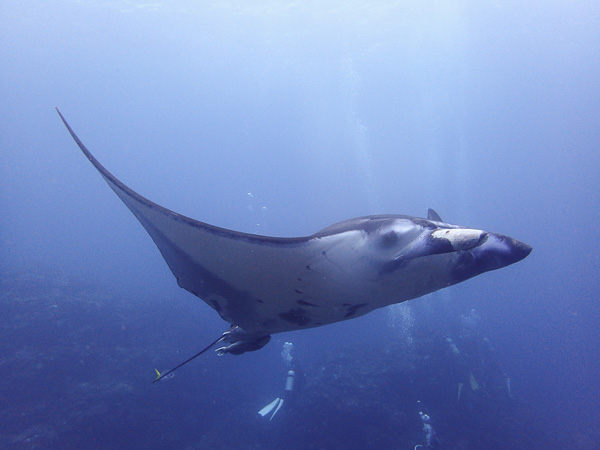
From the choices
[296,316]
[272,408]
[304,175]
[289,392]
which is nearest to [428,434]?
[289,392]

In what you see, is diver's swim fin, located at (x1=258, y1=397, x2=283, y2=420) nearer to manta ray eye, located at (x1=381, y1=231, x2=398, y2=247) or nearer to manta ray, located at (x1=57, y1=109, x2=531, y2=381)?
manta ray, located at (x1=57, y1=109, x2=531, y2=381)

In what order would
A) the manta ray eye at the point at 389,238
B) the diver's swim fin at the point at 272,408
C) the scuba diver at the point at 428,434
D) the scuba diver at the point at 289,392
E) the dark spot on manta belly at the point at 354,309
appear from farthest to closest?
the diver's swim fin at the point at 272,408
the scuba diver at the point at 289,392
the scuba diver at the point at 428,434
the dark spot on manta belly at the point at 354,309
the manta ray eye at the point at 389,238

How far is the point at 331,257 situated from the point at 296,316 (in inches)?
39.3

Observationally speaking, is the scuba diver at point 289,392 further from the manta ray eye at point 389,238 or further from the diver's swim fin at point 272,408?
the manta ray eye at point 389,238

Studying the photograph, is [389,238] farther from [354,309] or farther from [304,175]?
[304,175]

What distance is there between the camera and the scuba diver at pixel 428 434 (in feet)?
29.3

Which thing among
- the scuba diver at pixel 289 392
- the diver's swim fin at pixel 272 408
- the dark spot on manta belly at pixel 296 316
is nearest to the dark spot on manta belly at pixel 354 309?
the dark spot on manta belly at pixel 296 316

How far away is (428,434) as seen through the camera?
30.6 feet

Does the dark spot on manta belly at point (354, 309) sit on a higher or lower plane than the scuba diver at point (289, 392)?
higher

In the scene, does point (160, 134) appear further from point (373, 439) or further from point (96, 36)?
point (373, 439)

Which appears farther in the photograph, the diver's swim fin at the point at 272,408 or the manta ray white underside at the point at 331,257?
the diver's swim fin at the point at 272,408

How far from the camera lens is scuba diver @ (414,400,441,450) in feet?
29.3

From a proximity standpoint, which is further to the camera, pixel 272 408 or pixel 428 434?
pixel 272 408

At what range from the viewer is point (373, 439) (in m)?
8.73
